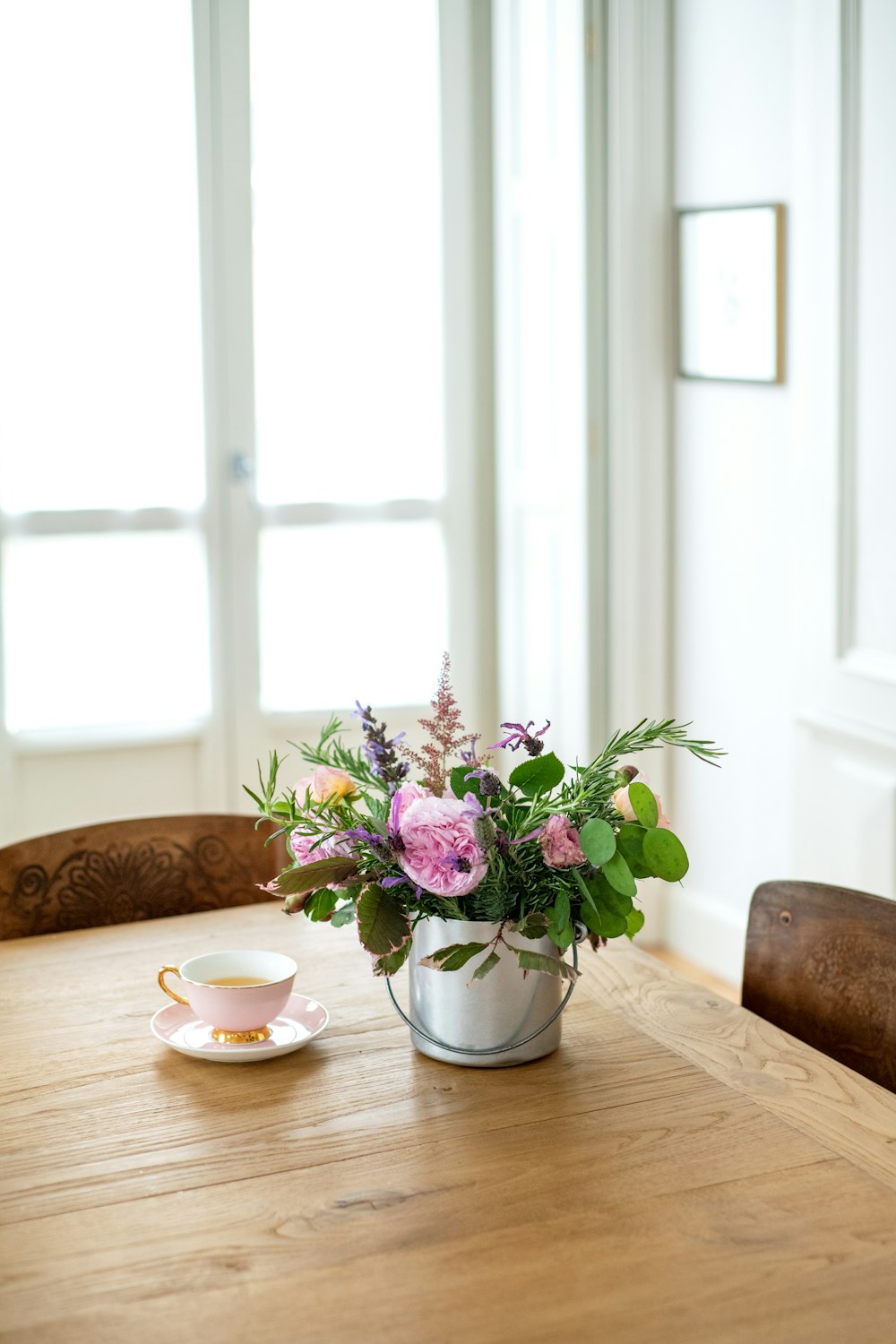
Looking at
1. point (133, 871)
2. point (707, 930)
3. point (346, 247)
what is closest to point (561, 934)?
point (133, 871)

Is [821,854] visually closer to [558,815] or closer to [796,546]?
[796,546]

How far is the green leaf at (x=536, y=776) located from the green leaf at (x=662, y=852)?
0.11m

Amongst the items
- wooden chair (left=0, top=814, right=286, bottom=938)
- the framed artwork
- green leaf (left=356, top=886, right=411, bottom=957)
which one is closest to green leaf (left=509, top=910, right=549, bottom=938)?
green leaf (left=356, top=886, right=411, bottom=957)

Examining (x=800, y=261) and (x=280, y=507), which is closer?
(x=800, y=261)

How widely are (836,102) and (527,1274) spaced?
244cm

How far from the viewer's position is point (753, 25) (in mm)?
3219

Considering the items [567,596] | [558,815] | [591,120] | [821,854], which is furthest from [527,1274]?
[591,120]

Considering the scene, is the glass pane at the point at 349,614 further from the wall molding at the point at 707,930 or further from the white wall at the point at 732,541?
the wall molding at the point at 707,930

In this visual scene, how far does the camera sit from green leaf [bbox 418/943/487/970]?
134cm

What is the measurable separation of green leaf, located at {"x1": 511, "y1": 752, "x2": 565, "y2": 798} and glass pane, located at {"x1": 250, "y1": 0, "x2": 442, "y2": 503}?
2.42 m

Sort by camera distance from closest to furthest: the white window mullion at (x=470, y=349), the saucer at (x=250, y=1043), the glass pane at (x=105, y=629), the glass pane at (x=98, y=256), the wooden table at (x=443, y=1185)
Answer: the wooden table at (x=443, y=1185) < the saucer at (x=250, y=1043) < the glass pane at (x=98, y=256) < the glass pane at (x=105, y=629) < the white window mullion at (x=470, y=349)

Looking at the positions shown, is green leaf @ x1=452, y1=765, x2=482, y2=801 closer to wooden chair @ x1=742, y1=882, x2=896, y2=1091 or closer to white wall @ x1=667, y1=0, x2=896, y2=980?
wooden chair @ x1=742, y1=882, x2=896, y2=1091

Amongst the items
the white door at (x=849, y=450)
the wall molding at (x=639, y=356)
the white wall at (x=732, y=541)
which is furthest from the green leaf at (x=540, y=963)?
the wall molding at (x=639, y=356)

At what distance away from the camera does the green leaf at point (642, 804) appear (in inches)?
52.2
